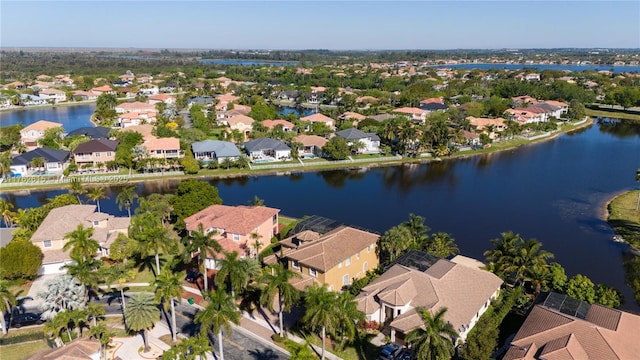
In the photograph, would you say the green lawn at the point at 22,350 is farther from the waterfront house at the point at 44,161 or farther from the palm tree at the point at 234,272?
the waterfront house at the point at 44,161

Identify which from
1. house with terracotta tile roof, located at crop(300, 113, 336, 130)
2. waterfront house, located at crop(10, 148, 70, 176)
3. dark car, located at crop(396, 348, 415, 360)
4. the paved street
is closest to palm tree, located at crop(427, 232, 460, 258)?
dark car, located at crop(396, 348, 415, 360)

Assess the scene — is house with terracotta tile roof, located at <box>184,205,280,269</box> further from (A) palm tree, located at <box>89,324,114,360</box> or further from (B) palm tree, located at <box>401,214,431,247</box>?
(B) palm tree, located at <box>401,214,431,247</box>

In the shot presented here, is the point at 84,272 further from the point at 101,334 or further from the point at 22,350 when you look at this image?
the point at 22,350

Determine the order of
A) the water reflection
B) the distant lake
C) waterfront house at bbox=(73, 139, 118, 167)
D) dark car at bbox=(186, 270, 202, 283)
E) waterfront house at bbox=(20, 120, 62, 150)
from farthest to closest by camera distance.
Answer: the distant lake
the water reflection
waterfront house at bbox=(20, 120, 62, 150)
waterfront house at bbox=(73, 139, 118, 167)
dark car at bbox=(186, 270, 202, 283)

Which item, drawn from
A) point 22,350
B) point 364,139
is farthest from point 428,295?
point 364,139

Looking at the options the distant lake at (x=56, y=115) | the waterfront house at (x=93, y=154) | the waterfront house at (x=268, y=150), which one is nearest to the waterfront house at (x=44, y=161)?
the waterfront house at (x=93, y=154)

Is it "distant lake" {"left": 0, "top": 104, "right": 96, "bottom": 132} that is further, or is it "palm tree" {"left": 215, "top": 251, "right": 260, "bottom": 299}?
"distant lake" {"left": 0, "top": 104, "right": 96, "bottom": 132}

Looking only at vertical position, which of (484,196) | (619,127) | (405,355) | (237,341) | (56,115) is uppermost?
(56,115)

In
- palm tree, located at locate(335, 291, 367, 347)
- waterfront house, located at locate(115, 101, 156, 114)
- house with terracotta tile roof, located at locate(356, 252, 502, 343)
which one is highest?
waterfront house, located at locate(115, 101, 156, 114)
